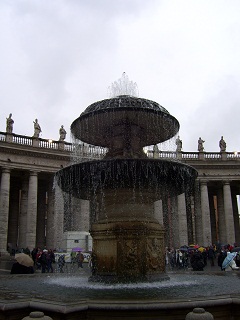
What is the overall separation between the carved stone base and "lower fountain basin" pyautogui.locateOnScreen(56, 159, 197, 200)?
132 centimetres

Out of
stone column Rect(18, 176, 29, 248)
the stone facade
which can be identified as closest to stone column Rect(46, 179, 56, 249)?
the stone facade

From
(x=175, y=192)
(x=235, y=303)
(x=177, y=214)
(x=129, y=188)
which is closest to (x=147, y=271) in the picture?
(x=129, y=188)

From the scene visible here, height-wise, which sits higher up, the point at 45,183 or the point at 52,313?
the point at 45,183

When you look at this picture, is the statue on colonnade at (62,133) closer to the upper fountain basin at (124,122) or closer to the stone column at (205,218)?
the stone column at (205,218)

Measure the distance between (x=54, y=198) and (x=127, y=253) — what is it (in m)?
28.8

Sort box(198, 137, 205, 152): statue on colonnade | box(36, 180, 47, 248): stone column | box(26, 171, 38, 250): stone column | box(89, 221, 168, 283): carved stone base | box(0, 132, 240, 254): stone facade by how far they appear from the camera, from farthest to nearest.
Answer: box(198, 137, 205, 152): statue on colonnade < box(36, 180, 47, 248): stone column < box(0, 132, 240, 254): stone facade < box(26, 171, 38, 250): stone column < box(89, 221, 168, 283): carved stone base

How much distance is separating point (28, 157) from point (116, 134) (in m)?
26.8

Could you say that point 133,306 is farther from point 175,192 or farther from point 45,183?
point 45,183

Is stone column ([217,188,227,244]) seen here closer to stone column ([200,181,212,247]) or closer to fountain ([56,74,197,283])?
stone column ([200,181,212,247])

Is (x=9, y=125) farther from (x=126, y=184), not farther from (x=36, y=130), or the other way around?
(x=126, y=184)

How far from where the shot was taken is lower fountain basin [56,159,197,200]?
39.7 ft

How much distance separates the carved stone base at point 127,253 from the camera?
1196 cm

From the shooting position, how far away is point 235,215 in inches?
2073

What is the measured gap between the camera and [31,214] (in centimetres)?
3859
